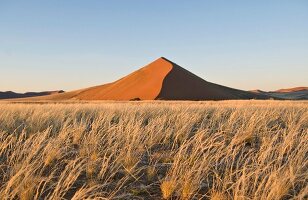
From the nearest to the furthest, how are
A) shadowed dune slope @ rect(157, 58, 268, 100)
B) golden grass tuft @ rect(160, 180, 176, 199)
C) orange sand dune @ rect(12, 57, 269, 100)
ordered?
golden grass tuft @ rect(160, 180, 176, 199)
shadowed dune slope @ rect(157, 58, 268, 100)
orange sand dune @ rect(12, 57, 269, 100)

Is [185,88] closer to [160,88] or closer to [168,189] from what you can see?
[160,88]

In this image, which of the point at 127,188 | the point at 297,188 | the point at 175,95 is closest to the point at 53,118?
the point at 127,188

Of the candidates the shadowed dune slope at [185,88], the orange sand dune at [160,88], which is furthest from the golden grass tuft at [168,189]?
the shadowed dune slope at [185,88]

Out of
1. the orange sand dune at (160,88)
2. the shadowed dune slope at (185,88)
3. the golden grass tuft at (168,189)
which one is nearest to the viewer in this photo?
the golden grass tuft at (168,189)

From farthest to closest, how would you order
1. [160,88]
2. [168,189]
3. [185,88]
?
[185,88], [160,88], [168,189]

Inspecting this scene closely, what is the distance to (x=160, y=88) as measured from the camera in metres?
55.8

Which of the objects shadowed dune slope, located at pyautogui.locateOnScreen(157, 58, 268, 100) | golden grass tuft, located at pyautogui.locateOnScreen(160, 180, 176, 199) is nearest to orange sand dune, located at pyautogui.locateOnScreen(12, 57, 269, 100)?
shadowed dune slope, located at pyautogui.locateOnScreen(157, 58, 268, 100)

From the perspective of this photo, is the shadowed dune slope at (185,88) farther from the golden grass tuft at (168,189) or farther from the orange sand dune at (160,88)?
the golden grass tuft at (168,189)

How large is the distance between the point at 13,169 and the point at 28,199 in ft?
2.35

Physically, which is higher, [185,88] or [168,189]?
[185,88]

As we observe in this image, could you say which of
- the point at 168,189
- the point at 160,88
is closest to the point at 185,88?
the point at 160,88

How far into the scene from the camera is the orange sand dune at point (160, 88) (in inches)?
2190

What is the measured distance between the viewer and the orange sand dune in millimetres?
55625

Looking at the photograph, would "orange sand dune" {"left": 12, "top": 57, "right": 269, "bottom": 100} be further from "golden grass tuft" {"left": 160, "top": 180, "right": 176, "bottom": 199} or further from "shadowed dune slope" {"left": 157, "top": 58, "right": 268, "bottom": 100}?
"golden grass tuft" {"left": 160, "top": 180, "right": 176, "bottom": 199}
